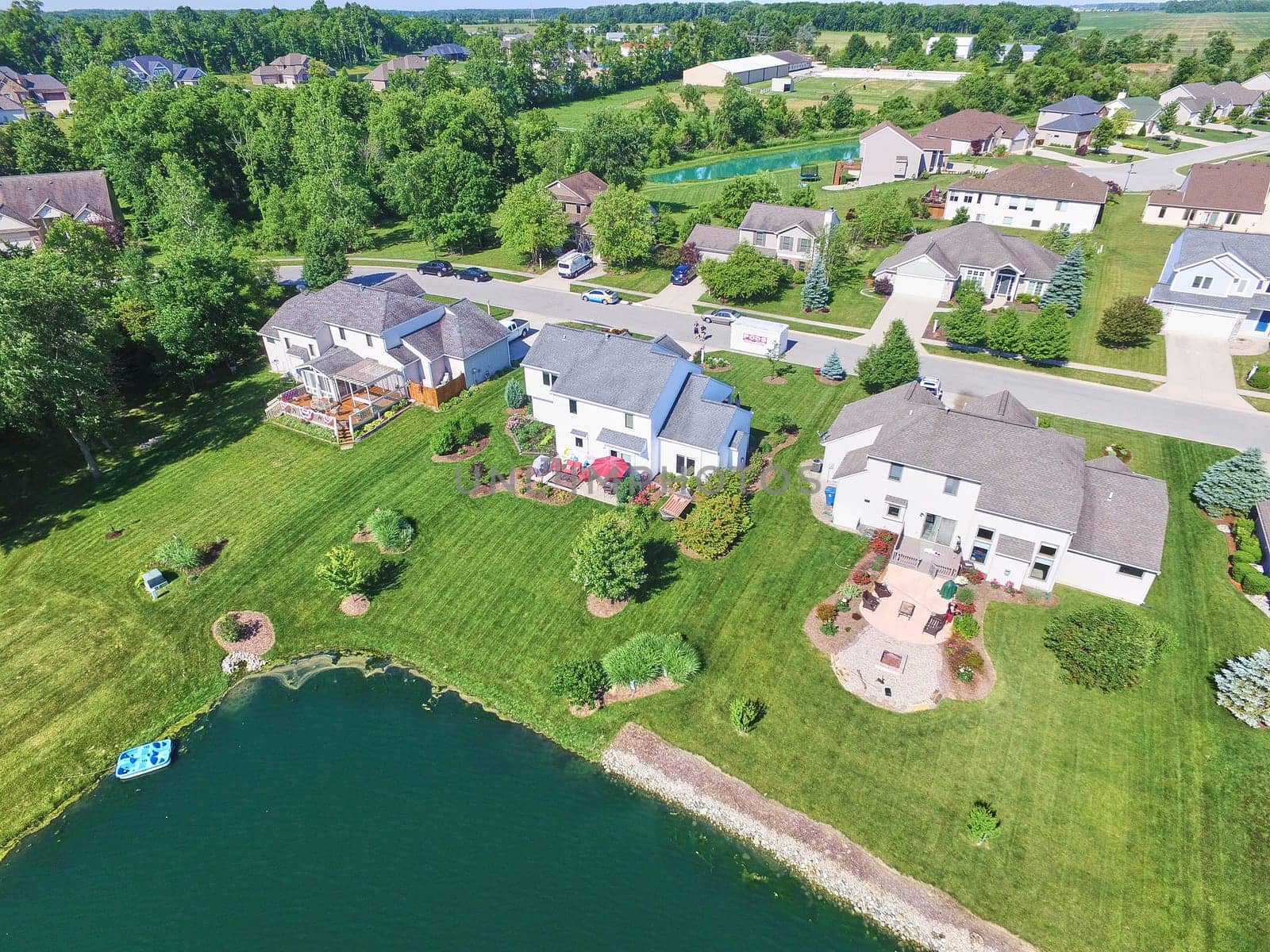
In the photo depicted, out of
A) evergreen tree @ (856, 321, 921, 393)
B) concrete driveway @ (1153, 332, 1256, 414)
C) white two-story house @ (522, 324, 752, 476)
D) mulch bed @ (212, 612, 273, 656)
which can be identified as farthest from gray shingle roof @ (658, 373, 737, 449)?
concrete driveway @ (1153, 332, 1256, 414)

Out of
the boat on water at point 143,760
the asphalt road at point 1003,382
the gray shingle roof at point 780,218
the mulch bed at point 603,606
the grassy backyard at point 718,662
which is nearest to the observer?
the grassy backyard at point 718,662

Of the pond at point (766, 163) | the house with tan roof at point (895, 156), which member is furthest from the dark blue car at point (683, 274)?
the pond at point (766, 163)

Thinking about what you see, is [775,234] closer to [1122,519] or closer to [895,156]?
[895,156]

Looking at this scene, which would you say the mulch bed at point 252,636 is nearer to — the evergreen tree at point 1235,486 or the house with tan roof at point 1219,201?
the evergreen tree at point 1235,486

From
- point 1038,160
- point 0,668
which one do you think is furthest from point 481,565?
point 1038,160

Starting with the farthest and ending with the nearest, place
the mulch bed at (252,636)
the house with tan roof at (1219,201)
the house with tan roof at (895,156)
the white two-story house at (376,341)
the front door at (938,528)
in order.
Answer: the house with tan roof at (895,156)
the house with tan roof at (1219,201)
the white two-story house at (376,341)
the front door at (938,528)
the mulch bed at (252,636)

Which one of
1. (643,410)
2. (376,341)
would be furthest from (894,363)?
(376,341)
